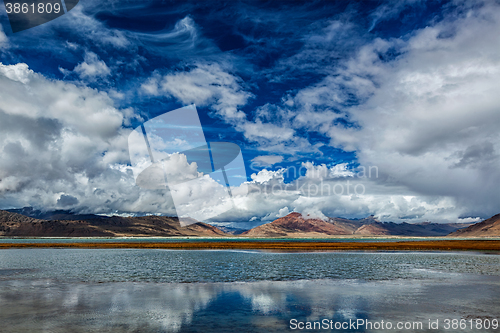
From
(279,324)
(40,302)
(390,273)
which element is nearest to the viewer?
(279,324)

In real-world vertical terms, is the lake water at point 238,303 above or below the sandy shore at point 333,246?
above

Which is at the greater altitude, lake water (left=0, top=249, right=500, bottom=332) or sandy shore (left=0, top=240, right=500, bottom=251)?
lake water (left=0, top=249, right=500, bottom=332)

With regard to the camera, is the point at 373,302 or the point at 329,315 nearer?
the point at 329,315

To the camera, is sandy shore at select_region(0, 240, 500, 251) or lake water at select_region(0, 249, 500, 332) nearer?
lake water at select_region(0, 249, 500, 332)

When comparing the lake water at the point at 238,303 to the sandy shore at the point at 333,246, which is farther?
the sandy shore at the point at 333,246

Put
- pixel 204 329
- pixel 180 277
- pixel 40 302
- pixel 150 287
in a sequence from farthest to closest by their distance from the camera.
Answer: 1. pixel 180 277
2. pixel 150 287
3. pixel 40 302
4. pixel 204 329

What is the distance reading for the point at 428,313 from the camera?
1819 cm

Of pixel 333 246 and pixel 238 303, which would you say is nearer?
pixel 238 303

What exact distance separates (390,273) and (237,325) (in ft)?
94.4

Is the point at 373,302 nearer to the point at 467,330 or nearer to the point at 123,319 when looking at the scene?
the point at 467,330

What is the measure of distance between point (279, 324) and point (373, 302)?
9042mm

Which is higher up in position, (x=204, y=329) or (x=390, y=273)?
(x=204, y=329)

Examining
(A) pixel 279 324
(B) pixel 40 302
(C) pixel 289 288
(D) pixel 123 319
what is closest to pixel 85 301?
(B) pixel 40 302

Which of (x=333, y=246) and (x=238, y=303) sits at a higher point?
(x=238, y=303)
